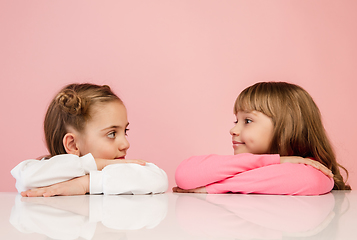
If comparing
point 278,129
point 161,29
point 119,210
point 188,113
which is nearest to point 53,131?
point 119,210

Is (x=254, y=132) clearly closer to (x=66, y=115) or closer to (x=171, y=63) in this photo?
(x=66, y=115)

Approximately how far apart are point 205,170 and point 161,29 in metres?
1.66

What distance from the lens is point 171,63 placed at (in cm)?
271

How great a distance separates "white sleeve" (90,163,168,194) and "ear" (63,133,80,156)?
0.81 ft

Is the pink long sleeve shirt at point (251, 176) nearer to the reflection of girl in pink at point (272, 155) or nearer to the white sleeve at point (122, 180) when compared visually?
the reflection of girl in pink at point (272, 155)

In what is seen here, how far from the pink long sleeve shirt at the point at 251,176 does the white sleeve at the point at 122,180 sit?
0.17 meters

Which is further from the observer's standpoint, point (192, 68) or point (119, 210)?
point (192, 68)

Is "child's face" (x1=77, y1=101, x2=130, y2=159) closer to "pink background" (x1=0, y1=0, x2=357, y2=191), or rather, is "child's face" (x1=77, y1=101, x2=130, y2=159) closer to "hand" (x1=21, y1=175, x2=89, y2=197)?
"hand" (x1=21, y1=175, x2=89, y2=197)

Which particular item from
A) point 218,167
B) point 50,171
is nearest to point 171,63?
point 218,167

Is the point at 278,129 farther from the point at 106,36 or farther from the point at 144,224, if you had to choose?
the point at 106,36

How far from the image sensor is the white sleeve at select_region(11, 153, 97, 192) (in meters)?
1.20

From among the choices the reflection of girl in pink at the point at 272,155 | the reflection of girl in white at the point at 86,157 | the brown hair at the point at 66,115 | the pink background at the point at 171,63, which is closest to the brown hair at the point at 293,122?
the reflection of girl in pink at the point at 272,155

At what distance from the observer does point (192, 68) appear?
107 inches

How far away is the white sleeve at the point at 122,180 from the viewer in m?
1.23
